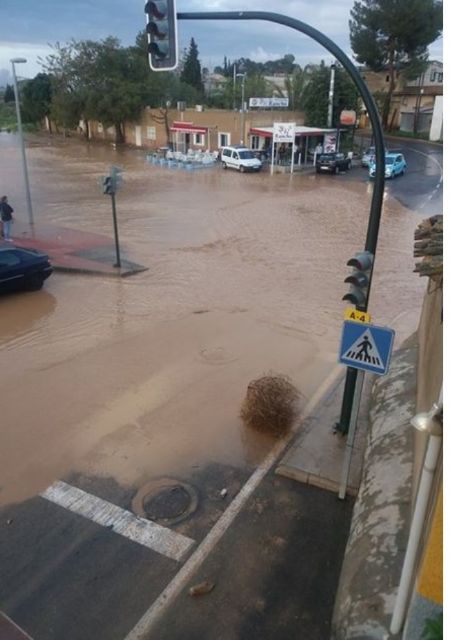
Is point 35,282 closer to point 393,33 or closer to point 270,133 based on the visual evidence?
point 270,133

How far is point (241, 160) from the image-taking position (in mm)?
35688

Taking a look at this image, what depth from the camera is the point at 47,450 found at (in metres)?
7.30

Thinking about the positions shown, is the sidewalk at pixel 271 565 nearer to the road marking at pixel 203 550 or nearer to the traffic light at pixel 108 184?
the road marking at pixel 203 550

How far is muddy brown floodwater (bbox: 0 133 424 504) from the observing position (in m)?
7.45

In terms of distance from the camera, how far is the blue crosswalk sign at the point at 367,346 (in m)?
5.57

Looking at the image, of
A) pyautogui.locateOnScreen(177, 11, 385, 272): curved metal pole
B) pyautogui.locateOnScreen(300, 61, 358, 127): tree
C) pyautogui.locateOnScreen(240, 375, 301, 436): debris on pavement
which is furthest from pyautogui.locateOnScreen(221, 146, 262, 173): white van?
pyautogui.locateOnScreen(177, 11, 385, 272): curved metal pole

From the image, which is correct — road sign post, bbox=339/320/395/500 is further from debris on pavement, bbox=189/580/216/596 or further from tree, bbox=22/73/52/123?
tree, bbox=22/73/52/123

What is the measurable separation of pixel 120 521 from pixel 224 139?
3987cm

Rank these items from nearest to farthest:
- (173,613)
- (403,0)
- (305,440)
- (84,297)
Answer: (173,613) → (305,440) → (84,297) → (403,0)
